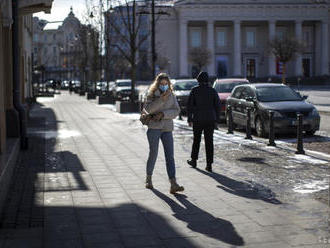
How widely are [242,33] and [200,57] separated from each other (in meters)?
12.4

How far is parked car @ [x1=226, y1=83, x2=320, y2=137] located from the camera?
607 inches

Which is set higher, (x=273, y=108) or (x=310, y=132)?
(x=273, y=108)

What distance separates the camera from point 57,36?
140 meters

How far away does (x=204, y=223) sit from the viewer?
6.44 m

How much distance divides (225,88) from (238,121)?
593cm

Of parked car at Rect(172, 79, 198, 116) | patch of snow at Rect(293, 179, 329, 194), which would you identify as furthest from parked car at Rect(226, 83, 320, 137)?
parked car at Rect(172, 79, 198, 116)

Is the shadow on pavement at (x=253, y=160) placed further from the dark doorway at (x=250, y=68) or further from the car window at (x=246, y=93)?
the dark doorway at (x=250, y=68)

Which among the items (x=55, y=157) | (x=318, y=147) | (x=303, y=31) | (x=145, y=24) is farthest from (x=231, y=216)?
(x=303, y=31)

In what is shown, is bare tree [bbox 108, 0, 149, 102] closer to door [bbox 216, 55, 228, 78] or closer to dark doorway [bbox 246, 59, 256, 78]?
door [bbox 216, 55, 228, 78]

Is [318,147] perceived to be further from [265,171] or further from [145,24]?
[145,24]

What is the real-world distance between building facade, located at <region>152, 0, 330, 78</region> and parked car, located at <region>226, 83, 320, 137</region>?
73905 millimetres

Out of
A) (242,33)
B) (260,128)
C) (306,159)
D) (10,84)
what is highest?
(242,33)

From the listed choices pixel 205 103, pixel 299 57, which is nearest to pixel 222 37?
pixel 299 57

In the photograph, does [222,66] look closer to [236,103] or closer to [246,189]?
[236,103]
